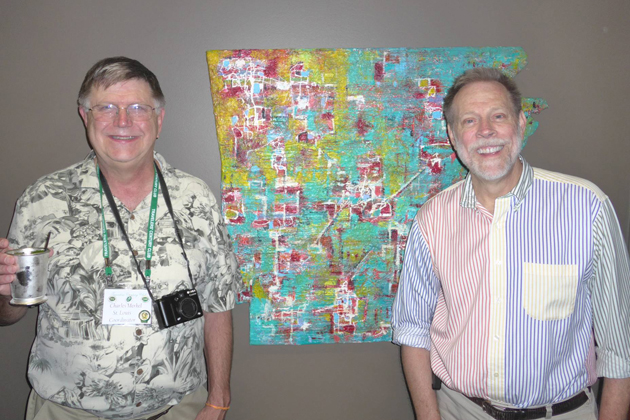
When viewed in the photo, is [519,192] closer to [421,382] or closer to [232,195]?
[421,382]

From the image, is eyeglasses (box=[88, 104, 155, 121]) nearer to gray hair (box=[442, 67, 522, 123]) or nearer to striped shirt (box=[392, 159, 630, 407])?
gray hair (box=[442, 67, 522, 123])

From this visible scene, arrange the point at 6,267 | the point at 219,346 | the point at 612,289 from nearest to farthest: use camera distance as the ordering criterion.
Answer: the point at 6,267 < the point at 612,289 < the point at 219,346

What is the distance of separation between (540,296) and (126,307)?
1555mm

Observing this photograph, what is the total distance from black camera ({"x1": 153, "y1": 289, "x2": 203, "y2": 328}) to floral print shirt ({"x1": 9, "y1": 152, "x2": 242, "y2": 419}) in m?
0.03

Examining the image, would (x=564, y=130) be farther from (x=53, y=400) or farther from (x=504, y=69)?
(x=53, y=400)

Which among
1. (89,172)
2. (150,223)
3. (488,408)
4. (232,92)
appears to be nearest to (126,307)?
(150,223)

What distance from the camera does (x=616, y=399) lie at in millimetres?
1635

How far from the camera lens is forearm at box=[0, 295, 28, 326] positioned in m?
1.71

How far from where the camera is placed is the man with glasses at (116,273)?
5.42ft

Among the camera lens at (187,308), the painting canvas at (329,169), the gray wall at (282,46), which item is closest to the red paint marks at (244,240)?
the painting canvas at (329,169)

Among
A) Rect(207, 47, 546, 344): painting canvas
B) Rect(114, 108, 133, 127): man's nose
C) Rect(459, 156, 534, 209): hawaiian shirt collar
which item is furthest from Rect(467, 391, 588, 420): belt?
Rect(114, 108, 133, 127): man's nose

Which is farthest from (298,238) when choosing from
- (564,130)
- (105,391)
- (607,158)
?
(607,158)

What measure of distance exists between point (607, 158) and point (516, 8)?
2.88 ft

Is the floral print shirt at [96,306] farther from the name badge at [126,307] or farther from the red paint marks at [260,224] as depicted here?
the red paint marks at [260,224]
